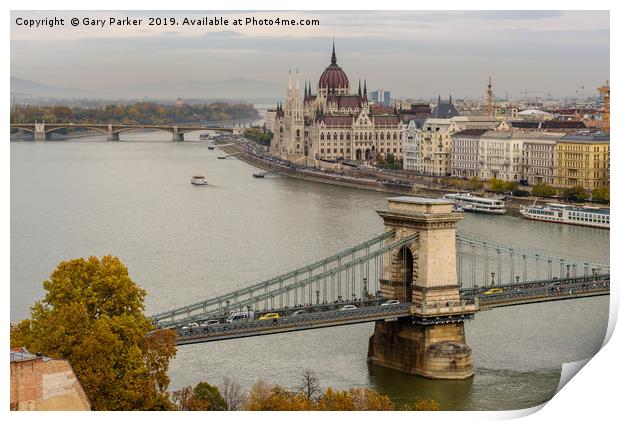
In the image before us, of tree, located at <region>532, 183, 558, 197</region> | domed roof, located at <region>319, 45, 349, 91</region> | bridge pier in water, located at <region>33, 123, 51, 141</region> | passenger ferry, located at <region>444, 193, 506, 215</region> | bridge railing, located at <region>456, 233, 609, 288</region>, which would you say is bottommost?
passenger ferry, located at <region>444, 193, 506, 215</region>

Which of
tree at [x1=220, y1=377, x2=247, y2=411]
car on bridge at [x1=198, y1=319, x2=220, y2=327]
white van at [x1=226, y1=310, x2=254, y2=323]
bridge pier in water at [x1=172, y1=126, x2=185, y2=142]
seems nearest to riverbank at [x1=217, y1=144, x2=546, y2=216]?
bridge pier in water at [x1=172, y1=126, x2=185, y2=142]

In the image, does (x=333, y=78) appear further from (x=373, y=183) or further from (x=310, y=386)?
(x=310, y=386)

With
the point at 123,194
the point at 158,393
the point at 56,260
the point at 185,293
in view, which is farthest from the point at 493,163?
the point at 158,393

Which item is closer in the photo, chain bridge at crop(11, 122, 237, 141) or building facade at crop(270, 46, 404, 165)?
chain bridge at crop(11, 122, 237, 141)

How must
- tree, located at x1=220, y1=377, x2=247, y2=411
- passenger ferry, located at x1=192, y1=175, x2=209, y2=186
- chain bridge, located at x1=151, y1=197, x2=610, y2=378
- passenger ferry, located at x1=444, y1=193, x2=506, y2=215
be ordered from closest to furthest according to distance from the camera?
tree, located at x1=220, y1=377, x2=247, y2=411 → chain bridge, located at x1=151, y1=197, x2=610, y2=378 → passenger ferry, located at x1=444, y1=193, x2=506, y2=215 → passenger ferry, located at x1=192, y1=175, x2=209, y2=186

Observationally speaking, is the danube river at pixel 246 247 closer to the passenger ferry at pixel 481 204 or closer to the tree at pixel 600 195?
the passenger ferry at pixel 481 204

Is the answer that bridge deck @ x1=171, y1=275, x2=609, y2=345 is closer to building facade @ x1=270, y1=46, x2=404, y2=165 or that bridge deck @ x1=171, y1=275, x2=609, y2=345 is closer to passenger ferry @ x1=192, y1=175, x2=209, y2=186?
passenger ferry @ x1=192, y1=175, x2=209, y2=186

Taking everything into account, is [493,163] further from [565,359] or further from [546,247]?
[565,359]
